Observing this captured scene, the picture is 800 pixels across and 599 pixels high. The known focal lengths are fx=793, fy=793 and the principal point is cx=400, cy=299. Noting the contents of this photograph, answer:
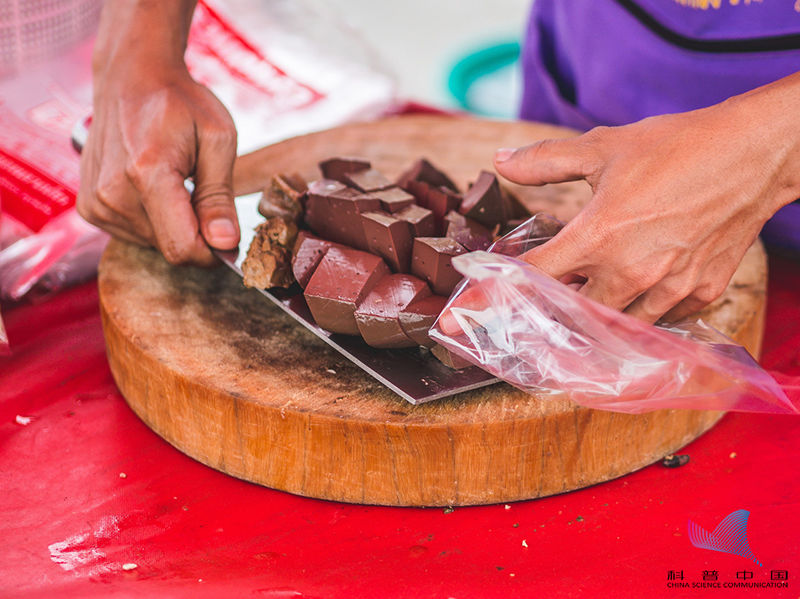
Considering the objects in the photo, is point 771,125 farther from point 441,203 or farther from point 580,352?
point 441,203

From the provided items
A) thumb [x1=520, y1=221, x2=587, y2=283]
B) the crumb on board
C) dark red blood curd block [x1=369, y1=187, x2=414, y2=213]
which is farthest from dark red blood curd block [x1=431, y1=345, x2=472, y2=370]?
the crumb on board

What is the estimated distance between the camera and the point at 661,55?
2.03 metres

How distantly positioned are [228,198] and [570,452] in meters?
0.93

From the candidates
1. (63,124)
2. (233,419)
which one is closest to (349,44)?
(63,124)

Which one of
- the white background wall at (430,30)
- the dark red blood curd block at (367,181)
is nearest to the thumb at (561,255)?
the dark red blood curd block at (367,181)

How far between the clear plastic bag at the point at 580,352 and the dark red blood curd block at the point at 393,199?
30cm

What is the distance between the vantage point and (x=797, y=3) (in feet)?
5.58

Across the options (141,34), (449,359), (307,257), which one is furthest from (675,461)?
(141,34)

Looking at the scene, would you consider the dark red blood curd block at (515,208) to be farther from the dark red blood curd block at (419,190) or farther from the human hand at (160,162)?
the human hand at (160,162)

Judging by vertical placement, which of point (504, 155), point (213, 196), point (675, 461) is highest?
point (504, 155)

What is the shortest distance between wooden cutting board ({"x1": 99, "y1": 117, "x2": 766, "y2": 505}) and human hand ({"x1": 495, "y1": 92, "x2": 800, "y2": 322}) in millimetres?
241

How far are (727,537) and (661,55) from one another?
1.25 m

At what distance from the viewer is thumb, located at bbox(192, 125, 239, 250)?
1.69 metres

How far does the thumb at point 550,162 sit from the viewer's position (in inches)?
53.9
